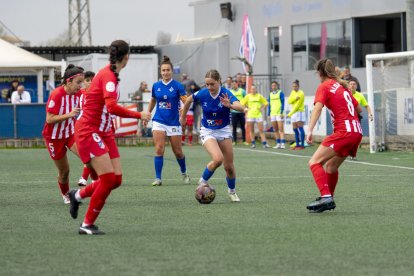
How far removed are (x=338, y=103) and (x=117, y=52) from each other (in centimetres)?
338

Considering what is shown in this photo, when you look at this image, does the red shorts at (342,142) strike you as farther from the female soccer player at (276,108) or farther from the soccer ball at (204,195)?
the female soccer player at (276,108)

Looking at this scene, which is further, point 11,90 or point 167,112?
point 11,90

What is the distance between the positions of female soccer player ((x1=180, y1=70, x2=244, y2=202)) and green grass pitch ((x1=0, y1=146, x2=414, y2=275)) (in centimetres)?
44

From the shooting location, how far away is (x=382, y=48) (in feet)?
120

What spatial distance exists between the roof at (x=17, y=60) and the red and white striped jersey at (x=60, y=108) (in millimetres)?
22042

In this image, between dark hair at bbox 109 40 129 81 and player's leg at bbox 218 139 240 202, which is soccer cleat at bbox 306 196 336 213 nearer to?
player's leg at bbox 218 139 240 202

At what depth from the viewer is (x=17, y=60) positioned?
3656 cm

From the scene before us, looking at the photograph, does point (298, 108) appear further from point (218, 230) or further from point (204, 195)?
point (218, 230)

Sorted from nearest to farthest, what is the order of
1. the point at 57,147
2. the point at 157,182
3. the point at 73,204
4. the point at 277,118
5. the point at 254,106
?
the point at 73,204 < the point at 57,147 < the point at 157,182 < the point at 277,118 < the point at 254,106

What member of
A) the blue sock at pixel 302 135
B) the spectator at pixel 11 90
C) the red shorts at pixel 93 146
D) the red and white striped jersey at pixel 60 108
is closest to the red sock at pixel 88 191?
the red shorts at pixel 93 146

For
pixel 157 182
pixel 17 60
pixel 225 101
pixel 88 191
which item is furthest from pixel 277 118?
pixel 88 191

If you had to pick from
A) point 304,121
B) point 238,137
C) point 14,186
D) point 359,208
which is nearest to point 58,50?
point 238,137

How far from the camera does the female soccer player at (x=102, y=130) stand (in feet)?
35.0

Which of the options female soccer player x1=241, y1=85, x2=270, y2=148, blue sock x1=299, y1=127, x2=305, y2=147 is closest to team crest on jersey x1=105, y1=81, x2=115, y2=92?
blue sock x1=299, y1=127, x2=305, y2=147
